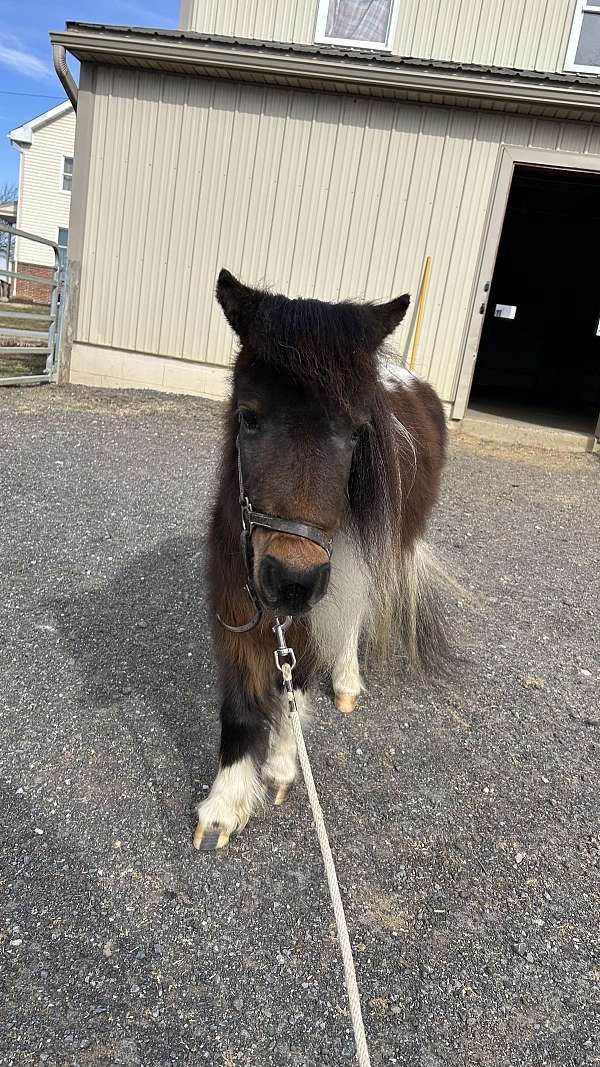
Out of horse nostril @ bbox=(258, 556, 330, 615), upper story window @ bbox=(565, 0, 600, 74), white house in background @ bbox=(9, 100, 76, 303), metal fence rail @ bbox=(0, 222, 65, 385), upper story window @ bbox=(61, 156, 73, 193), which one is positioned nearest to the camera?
horse nostril @ bbox=(258, 556, 330, 615)

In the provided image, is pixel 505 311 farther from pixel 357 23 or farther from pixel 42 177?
pixel 42 177

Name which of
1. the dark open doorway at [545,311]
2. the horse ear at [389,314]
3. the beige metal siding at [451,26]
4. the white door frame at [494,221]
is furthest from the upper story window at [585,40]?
the horse ear at [389,314]

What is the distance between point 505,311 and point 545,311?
4.61ft

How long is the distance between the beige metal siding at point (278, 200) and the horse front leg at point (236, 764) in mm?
7265

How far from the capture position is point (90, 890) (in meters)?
1.95

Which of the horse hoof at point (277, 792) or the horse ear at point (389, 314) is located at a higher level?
the horse ear at point (389, 314)

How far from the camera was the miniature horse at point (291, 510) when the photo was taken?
5.40ft

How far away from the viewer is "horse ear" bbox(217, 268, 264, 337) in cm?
180

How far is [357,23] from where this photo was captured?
9.70m

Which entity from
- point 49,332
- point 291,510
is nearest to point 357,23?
point 49,332

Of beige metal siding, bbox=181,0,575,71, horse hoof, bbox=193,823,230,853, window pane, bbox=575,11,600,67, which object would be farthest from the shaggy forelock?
window pane, bbox=575,11,600,67

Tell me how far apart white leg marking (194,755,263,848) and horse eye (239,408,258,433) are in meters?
1.14

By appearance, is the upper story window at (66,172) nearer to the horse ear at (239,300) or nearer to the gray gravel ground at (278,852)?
the gray gravel ground at (278,852)

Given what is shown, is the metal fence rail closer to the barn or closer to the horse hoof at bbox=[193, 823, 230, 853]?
the barn
